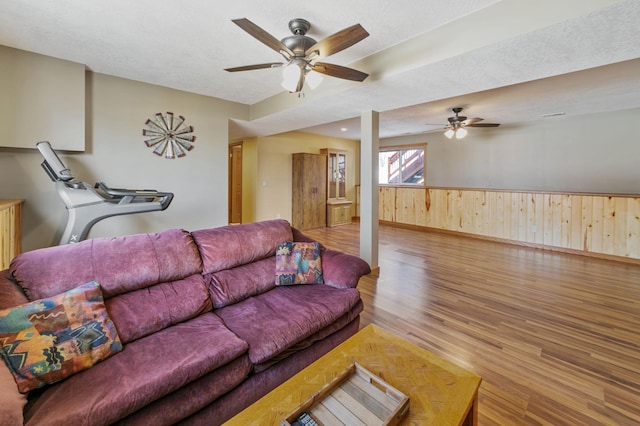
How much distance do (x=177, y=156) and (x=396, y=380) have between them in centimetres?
390

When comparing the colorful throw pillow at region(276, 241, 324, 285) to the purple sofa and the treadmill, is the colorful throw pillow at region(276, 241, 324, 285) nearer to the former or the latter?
the purple sofa

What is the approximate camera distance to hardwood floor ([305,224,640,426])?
1672 millimetres

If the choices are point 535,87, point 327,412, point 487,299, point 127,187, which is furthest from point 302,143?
point 327,412

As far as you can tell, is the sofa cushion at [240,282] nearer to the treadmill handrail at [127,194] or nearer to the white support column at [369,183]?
the treadmill handrail at [127,194]

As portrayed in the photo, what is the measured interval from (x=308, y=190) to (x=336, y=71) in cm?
468

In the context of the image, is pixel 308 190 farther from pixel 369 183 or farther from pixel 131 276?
pixel 131 276

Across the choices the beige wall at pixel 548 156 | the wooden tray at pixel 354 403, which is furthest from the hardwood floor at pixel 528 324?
the beige wall at pixel 548 156

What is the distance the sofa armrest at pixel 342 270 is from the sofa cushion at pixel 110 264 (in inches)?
38.9

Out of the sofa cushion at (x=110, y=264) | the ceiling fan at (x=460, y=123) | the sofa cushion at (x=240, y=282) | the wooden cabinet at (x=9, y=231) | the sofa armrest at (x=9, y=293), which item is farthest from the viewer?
the ceiling fan at (x=460, y=123)

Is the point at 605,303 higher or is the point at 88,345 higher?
the point at 88,345

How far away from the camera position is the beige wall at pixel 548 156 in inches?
186

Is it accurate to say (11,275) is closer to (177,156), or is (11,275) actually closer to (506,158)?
(177,156)

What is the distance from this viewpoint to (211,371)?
1384 millimetres

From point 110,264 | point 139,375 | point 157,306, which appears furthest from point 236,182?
point 139,375
